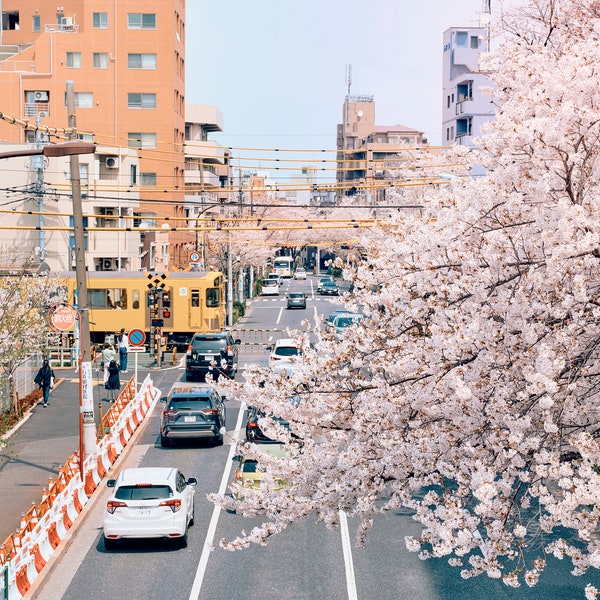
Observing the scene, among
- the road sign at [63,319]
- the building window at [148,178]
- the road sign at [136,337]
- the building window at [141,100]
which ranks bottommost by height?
the road sign at [136,337]

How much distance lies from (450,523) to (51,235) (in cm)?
5234

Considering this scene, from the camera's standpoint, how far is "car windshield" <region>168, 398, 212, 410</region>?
2880 centimetres

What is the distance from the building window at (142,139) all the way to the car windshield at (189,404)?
4758 centimetres

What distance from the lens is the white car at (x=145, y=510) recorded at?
1927 centimetres

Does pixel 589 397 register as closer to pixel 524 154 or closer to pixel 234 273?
pixel 524 154

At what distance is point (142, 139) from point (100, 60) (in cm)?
638

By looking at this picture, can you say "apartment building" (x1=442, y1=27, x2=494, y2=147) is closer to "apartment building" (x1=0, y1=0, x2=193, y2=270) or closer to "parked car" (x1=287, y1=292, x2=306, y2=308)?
"parked car" (x1=287, y1=292, x2=306, y2=308)

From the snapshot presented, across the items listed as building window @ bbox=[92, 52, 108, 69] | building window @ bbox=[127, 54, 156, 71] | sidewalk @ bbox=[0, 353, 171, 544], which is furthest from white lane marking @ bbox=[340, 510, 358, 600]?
building window @ bbox=[92, 52, 108, 69]

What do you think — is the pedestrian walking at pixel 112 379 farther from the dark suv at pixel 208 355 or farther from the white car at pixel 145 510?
the white car at pixel 145 510

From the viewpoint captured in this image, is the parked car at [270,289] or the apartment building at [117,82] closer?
the apartment building at [117,82]

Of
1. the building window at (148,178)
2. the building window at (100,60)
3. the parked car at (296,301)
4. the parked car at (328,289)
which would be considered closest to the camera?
→ the building window at (148,178)

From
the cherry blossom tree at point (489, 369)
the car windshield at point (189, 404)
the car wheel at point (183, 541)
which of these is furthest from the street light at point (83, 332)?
the cherry blossom tree at point (489, 369)

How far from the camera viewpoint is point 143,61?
74500 millimetres

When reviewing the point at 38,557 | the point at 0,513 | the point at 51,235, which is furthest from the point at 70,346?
the point at 38,557
